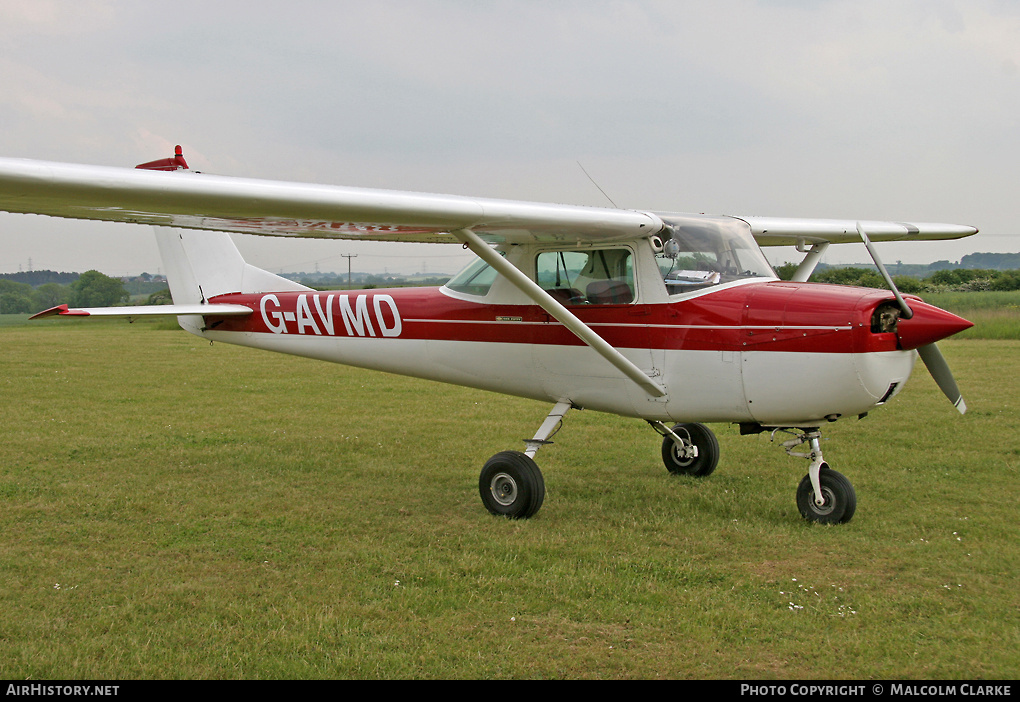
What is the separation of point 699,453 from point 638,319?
2.15 metres

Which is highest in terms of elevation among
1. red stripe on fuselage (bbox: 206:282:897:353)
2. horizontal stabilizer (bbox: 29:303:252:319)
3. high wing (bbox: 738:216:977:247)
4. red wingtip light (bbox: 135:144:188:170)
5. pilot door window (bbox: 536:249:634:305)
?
red wingtip light (bbox: 135:144:188:170)

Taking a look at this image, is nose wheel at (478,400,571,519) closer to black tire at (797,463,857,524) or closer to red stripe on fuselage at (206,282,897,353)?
red stripe on fuselage at (206,282,897,353)

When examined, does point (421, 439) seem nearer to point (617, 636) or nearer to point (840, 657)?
point (617, 636)

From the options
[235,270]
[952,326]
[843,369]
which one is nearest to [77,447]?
[235,270]

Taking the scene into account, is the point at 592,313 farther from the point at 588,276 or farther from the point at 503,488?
the point at 503,488

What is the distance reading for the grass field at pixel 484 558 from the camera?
3.99 m

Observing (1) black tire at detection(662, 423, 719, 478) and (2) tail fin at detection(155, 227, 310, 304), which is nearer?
(1) black tire at detection(662, 423, 719, 478)

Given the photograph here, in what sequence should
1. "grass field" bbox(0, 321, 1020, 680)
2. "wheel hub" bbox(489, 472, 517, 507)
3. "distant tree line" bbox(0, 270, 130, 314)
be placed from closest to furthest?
"grass field" bbox(0, 321, 1020, 680) → "wheel hub" bbox(489, 472, 517, 507) → "distant tree line" bbox(0, 270, 130, 314)

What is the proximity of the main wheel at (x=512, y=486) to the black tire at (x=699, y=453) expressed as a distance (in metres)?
2.02

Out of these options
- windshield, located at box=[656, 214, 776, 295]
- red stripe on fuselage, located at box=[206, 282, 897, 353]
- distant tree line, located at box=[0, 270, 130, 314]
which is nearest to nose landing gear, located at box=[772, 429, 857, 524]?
red stripe on fuselage, located at box=[206, 282, 897, 353]

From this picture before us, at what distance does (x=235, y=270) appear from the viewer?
9.34 metres

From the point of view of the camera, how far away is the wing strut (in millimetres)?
5793

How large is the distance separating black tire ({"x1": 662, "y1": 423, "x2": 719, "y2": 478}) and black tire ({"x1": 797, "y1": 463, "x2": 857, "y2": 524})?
1.51m

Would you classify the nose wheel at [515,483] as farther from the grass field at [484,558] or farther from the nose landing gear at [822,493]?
the nose landing gear at [822,493]
